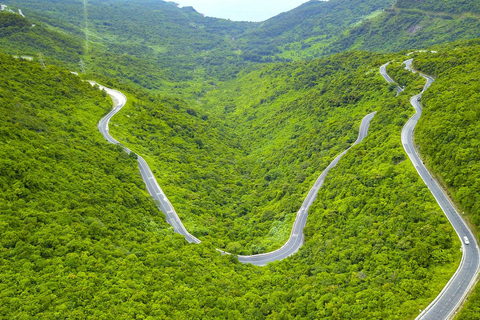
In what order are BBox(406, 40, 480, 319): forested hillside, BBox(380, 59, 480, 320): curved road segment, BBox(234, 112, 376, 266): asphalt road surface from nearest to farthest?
BBox(380, 59, 480, 320): curved road segment, BBox(406, 40, 480, 319): forested hillside, BBox(234, 112, 376, 266): asphalt road surface

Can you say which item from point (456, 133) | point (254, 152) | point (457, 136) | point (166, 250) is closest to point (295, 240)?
point (166, 250)

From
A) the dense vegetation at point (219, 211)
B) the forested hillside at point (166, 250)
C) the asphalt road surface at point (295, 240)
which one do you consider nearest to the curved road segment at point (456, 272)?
the forested hillside at point (166, 250)

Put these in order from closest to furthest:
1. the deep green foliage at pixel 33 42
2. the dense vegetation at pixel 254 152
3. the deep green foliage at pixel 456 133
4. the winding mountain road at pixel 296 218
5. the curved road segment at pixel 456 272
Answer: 1. the curved road segment at pixel 456 272
2. the deep green foliage at pixel 456 133
3. the winding mountain road at pixel 296 218
4. the dense vegetation at pixel 254 152
5. the deep green foliage at pixel 33 42

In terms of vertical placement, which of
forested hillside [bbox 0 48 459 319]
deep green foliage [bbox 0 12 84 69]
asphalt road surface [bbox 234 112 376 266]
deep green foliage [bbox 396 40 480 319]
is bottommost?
asphalt road surface [bbox 234 112 376 266]

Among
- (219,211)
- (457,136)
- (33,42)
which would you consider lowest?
(219,211)

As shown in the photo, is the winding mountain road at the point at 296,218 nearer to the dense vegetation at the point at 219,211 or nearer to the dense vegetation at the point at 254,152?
the dense vegetation at the point at 254,152

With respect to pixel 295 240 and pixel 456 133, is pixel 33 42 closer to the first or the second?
pixel 295 240

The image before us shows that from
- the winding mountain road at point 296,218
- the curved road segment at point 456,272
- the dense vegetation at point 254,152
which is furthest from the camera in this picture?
the dense vegetation at point 254,152

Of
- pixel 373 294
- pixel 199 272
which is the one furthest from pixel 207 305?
pixel 373 294

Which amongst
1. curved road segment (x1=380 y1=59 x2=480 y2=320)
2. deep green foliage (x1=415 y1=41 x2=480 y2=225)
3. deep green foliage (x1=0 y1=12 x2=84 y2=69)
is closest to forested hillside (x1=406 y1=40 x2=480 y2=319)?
deep green foliage (x1=415 y1=41 x2=480 y2=225)

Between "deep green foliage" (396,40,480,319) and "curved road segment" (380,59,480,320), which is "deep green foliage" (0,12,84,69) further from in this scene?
"curved road segment" (380,59,480,320)

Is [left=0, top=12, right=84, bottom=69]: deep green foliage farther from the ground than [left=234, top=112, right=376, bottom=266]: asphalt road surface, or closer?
farther from the ground
